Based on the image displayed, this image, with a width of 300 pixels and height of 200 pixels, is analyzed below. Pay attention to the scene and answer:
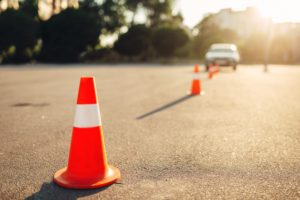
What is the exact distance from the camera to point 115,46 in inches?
1783

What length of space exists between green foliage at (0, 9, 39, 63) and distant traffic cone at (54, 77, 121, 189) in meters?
37.3

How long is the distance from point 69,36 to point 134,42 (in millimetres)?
7141

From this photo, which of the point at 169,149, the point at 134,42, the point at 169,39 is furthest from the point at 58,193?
the point at 169,39

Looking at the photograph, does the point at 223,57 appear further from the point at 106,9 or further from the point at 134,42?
the point at 106,9

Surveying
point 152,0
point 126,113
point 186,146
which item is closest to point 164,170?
point 186,146

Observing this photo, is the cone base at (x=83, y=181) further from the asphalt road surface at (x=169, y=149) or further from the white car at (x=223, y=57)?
the white car at (x=223, y=57)

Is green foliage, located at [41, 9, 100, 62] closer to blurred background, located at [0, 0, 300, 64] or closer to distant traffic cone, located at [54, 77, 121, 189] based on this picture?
blurred background, located at [0, 0, 300, 64]

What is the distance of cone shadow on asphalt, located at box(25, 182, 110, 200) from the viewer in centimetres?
310

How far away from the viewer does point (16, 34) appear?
38.6 meters

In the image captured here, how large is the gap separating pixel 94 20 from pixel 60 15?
147 inches

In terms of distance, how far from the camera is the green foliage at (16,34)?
3856 cm

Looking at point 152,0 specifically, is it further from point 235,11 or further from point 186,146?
point 186,146

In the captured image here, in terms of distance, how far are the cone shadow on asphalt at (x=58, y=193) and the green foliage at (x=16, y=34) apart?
37.7 metres

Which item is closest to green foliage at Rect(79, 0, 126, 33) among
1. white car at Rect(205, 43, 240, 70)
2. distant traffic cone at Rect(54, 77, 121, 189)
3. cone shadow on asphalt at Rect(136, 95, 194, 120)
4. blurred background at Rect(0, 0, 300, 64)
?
blurred background at Rect(0, 0, 300, 64)
